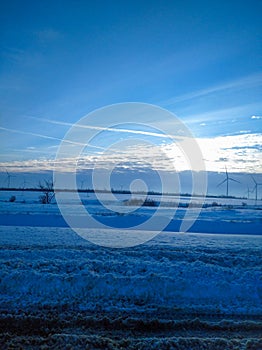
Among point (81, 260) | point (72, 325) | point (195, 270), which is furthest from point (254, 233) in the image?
point (72, 325)

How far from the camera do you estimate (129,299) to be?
6.62 metres

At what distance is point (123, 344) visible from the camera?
477 cm

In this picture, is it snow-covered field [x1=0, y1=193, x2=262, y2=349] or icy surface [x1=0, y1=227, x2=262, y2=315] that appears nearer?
snow-covered field [x1=0, y1=193, x2=262, y2=349]

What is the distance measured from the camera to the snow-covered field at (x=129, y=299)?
496 cm

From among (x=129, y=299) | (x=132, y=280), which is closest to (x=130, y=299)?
(x=129, y=299)

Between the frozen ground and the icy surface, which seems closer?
the frozen ground

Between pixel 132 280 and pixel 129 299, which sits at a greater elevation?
pixel 132 280

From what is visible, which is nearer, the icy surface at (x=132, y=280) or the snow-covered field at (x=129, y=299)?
the snow-covered field at (x=129, y=299)

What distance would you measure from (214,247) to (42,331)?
8.44 meters

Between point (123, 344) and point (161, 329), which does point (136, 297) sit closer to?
point (161, 329)

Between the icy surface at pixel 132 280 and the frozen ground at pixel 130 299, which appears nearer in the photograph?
the frozen ground at pixel 130 299

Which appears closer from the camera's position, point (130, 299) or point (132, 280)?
point (130, 299)

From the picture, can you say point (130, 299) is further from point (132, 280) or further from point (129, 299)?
point (132, 280)

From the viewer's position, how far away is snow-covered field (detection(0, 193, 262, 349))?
4.96m
